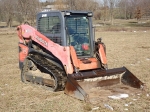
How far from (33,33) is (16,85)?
1.71m

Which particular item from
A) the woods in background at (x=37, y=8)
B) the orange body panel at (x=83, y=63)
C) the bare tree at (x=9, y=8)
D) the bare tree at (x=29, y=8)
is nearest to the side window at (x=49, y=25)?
the orange body panel at (x=83, y=63)

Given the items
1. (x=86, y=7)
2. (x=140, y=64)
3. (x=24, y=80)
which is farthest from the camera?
(x=86, y=7)

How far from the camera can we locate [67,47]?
7035 mm

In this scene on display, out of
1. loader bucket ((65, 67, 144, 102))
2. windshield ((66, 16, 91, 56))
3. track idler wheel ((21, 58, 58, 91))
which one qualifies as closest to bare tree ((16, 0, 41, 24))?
track idler wheel ((21, 58, 58, 91))

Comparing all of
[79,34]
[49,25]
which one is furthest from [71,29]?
[49,25]

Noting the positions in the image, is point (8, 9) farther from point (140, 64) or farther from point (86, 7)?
point (140, 64)

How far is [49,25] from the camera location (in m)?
7.86

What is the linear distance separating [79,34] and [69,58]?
3.11 ft

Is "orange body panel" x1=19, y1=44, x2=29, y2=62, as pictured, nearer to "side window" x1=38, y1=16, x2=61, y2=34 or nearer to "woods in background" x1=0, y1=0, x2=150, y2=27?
"side window" x1=38, y1=16, x2=61, y2=34

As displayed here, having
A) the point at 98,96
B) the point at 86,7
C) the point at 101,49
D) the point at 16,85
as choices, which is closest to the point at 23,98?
the point at 16,85

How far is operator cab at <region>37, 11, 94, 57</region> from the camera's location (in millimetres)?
7267

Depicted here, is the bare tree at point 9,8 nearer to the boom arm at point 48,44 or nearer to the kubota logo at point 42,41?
the boom arm at point 48,44

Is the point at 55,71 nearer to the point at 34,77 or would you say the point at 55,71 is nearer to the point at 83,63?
the point at 83,63

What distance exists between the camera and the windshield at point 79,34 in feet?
24.4
